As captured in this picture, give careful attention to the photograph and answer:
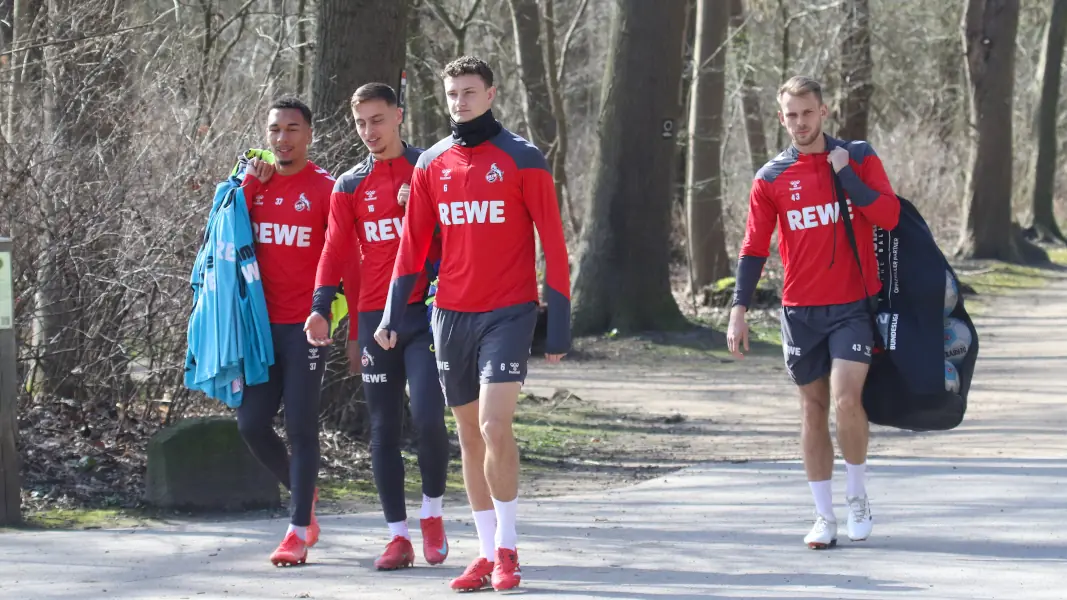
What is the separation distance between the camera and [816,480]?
665cm

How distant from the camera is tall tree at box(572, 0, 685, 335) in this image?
16828 mm

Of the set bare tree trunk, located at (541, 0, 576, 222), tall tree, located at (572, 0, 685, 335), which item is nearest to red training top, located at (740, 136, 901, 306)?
tall tree, located at (572, 0, 685, 335)

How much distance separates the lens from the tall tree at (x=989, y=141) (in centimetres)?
2973

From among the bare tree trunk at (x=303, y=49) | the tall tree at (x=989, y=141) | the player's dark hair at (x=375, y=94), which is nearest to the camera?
the player's dark hair at (x=375, y=94)

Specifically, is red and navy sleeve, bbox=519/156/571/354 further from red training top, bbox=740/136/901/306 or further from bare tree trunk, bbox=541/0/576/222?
bare tree trunk, bbox=541/0/576/222

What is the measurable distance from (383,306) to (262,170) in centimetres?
87

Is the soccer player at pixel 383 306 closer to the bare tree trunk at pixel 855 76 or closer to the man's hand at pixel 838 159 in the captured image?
the man's hand at pixel 838 159

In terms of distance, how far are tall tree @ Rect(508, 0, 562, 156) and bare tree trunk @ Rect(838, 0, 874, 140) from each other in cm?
532

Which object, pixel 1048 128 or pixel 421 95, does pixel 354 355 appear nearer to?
pixel 421 95

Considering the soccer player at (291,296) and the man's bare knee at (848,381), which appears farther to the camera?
the man's bare knee at (848,381)

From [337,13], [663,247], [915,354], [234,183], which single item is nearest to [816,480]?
[915,354]

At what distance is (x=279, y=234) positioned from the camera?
6.41 m

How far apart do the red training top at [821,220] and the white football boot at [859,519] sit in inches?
36.3

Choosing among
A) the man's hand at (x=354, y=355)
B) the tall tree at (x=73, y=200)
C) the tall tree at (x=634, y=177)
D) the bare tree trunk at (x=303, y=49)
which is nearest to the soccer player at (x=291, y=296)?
the man's hand at (x=354, y=355)
